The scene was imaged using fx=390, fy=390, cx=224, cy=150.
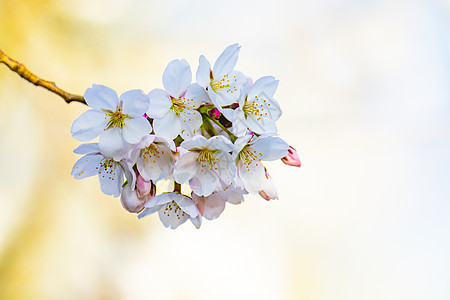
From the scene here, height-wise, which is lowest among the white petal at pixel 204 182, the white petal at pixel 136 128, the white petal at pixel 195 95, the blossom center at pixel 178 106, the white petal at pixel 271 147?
the white petal at pixel 204 182

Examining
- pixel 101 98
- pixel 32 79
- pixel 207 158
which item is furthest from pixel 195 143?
pixel 32 79

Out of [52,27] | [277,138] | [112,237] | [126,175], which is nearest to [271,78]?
[277,138]

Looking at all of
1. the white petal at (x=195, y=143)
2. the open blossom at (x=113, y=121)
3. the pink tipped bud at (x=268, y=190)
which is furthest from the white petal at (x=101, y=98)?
the pink tipped bud at (x=268, y=190)

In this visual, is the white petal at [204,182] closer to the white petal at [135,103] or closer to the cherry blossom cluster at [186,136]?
the cherry blossom cluster at [186,136]

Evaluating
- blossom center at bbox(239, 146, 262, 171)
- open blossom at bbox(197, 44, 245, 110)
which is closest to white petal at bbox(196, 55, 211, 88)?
open blossom at bbox(197, 44, 245, 110)

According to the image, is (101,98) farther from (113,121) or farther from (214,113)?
(214,113)

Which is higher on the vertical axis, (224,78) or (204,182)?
(224,78)

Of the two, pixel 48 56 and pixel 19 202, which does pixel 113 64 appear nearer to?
pixel 48 56
